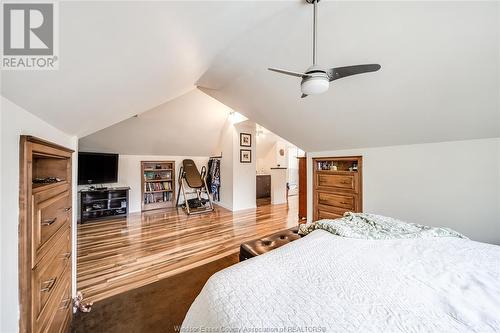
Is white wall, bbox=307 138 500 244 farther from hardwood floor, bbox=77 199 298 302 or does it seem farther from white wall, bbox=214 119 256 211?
white wall, bbox=214 119 256 211

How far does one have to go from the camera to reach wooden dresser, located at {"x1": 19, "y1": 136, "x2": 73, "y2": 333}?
72cm

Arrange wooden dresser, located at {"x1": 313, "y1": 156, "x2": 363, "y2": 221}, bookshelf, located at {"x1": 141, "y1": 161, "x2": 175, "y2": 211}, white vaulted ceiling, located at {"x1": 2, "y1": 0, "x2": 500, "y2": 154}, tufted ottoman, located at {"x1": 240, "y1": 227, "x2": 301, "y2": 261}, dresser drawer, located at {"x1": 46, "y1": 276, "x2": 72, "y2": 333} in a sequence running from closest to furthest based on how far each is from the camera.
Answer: white vaulted ceiling, located at {"x1": 2, "y1": 0, "x2": 500, "y2": 154}, dresser drawer, located at {"x1": 46, "y1": 276, "x2": 72, "y2": 333}, tufted ottoman, located at {"x1": 240, "y1": 227, "x2": 301, "y2": 261}, wooden dresser, located at {"x1": 313, "y1": 156, "x2": 363, "y2": 221}, bookshelf, located at {"x1": 141, "y1": 161, "x2": 175, "y2": 211}

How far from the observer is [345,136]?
2.64 m

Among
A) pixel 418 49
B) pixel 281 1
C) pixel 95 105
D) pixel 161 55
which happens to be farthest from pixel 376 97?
pixel 95 105

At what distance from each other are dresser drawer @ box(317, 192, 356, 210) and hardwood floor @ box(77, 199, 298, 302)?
992 mm

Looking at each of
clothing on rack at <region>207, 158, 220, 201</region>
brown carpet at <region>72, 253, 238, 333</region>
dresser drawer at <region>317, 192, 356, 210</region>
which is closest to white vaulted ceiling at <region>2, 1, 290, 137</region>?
brown carpet at <region>72, 253, 238, 333</region>

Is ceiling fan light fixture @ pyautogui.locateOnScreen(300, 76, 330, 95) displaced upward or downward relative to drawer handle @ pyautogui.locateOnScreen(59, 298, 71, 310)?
upward

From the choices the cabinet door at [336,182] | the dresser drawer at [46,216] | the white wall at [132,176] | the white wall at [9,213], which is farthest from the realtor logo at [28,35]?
the white wall at [132,176]

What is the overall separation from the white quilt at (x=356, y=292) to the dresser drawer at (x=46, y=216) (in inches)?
30.0

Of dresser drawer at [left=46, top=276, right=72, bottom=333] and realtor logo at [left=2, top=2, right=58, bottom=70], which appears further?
dresser drawer at [left=46, top=276, right=72, bottom=333]

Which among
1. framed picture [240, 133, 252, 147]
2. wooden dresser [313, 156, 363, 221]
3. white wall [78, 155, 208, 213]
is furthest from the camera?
framed picture [240, 133, 252, 147]

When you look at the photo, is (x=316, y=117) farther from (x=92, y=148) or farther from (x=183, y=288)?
(x=92, y=148)

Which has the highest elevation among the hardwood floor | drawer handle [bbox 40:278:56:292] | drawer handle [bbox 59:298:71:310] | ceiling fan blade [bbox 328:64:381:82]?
ceiling fan blade [bbox 328:64:381:82]

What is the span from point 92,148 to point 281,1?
493 centimetres
